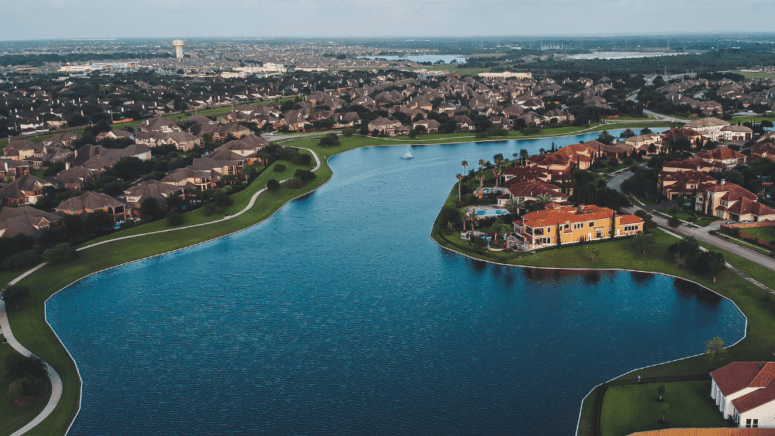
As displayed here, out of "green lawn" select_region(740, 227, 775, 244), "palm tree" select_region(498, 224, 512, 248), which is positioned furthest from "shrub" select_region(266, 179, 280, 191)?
"green lawn" select_region(740, 227, 775, 244)

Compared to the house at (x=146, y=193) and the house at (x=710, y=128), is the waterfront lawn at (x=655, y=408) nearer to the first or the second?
the house at (x=146, y=193)

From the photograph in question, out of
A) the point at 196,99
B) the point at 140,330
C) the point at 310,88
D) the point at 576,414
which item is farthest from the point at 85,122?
the point at 576,414

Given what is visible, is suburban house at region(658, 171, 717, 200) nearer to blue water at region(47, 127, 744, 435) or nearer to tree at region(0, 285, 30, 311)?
blue water at region(47, 127, 744, 435)

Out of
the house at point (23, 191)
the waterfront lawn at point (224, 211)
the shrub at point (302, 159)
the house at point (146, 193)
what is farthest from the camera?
the shrub at point (302, 159)

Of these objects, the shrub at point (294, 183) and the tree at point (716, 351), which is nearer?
the tree at point (716, 351)

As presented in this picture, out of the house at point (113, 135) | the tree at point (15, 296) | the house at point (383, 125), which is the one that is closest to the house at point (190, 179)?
the tree at point (15, 296)

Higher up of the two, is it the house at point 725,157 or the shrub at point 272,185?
the house at point 725,157
